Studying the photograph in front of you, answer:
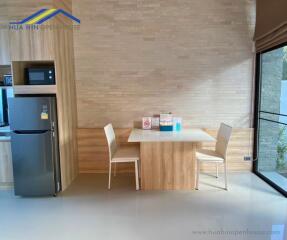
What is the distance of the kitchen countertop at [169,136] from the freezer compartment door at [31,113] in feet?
3.62

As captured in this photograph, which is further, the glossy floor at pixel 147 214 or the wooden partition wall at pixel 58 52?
the wooden partition wall at pixel 58 52

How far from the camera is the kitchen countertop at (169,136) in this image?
3029 mm

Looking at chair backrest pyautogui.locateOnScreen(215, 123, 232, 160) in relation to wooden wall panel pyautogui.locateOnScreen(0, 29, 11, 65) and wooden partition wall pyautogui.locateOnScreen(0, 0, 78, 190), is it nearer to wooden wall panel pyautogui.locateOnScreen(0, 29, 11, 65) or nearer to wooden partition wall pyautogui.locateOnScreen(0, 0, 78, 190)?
wooden partition wall pyautogui.locateOnScreen(0, 0, 78, 190)

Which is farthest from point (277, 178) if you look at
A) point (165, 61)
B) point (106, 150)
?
point (106, 150)

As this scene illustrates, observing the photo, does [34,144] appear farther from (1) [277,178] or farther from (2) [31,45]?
(1) [277,178]

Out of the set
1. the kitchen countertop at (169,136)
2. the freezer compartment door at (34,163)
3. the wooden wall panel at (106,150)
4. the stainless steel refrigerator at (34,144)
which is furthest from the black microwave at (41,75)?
the kitchen countertop at (169,136)

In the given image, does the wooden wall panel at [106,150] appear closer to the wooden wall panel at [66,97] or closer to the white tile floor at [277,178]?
the wooden wall panel at [66,97]

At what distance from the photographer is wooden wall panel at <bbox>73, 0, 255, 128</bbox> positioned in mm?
3717

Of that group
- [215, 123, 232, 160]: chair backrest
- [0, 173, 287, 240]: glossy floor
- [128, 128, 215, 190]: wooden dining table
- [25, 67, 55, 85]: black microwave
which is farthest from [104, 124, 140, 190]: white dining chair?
[215, 123, 232, 160]: chair backrest

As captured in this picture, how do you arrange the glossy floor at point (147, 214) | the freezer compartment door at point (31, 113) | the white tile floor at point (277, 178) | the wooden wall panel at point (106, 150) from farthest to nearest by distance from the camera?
the wooden wall panel at point (106, 150) → the white tile floor at point (277, 178) → the freezer compartment door at point (31, 113) → the glossy floor at point (147, 214)

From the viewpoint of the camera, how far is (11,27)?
2.95 m

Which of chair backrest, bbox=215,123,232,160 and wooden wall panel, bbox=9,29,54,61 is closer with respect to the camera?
wooden wall panel, bbox=9,29,54,61

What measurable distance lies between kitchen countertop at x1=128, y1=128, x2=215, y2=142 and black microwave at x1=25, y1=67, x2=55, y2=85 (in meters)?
1.33

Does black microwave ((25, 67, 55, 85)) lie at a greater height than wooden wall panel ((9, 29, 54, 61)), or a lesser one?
lesser
